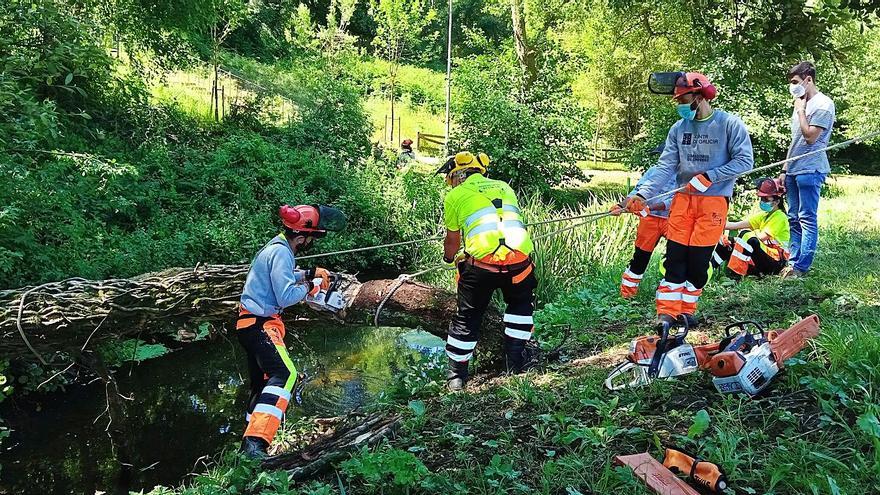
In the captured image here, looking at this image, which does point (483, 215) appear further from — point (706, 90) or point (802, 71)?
point (802, 71)

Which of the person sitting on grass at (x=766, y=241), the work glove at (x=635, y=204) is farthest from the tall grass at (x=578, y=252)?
the work glove at (x=635, y=204)

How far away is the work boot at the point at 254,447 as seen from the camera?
3938mm

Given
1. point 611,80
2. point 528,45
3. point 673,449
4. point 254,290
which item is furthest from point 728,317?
point 611,80

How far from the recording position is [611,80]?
27.3m

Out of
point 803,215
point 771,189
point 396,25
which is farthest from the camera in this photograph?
point 396,25

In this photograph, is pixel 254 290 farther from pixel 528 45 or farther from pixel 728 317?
pixel 528 45

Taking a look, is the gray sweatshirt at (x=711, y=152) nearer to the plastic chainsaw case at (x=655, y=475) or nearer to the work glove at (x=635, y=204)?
the work glove at (x=635, y=204)

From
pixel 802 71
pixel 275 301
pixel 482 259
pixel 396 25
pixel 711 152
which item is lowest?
pixel 275 301

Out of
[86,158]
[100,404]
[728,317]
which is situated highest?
[86,158]

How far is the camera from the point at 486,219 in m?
4.67

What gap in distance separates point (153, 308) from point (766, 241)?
20.0 ft

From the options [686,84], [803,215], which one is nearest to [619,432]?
[686,84]

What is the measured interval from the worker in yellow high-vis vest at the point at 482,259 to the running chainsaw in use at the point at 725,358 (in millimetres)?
1043

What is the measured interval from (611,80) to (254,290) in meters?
25.7
